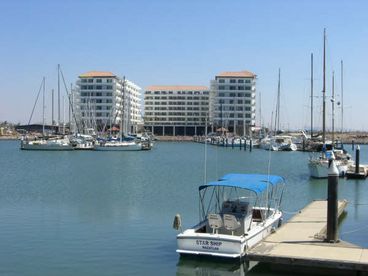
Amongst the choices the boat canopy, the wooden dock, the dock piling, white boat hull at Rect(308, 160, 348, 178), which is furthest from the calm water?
the boat canopy

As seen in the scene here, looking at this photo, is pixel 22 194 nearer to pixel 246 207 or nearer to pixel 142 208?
pixel 142 208

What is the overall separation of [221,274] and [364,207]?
19978 mm

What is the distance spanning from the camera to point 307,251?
1891 centimetres

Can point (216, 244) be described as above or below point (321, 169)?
below

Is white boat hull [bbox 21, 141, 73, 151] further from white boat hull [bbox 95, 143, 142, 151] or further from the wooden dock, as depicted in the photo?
the wooden dock

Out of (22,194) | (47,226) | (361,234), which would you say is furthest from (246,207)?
(22,194)

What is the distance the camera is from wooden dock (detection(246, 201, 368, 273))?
17.4 m

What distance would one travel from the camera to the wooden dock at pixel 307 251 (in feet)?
57.0

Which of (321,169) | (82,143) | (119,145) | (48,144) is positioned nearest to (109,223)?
(321,169)

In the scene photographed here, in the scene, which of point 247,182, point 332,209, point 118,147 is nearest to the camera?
point 332,209

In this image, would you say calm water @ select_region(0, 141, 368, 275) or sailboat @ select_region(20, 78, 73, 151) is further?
sailboat @ select_region(20, 78, 73, 151)

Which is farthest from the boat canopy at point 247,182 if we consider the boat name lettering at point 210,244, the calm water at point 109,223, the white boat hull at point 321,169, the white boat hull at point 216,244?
the white boat hull at point 321,169

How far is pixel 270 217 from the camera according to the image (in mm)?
24859

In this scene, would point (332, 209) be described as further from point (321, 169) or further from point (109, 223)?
point (321, 169)
